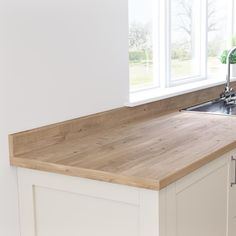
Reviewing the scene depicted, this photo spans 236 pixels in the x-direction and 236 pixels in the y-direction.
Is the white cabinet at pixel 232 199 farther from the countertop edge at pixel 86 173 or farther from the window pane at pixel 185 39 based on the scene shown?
the window pane at pixel 185 39

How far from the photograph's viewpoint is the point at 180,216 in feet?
5.89

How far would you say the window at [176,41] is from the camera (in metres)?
3.04

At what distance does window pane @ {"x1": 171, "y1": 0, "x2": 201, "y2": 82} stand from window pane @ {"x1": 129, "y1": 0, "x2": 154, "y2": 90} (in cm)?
25

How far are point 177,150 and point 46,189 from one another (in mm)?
543

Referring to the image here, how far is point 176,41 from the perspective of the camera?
11.2ft

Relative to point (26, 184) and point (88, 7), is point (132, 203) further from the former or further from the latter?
point (88, 7)

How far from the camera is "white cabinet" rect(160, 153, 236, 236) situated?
1.71 meters

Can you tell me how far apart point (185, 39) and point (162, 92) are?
27.8 inches

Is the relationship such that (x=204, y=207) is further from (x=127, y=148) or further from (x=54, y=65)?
(x=54, y=65)

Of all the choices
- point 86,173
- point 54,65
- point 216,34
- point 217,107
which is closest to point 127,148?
point 86,173

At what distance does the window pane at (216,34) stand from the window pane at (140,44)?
2.67 feet

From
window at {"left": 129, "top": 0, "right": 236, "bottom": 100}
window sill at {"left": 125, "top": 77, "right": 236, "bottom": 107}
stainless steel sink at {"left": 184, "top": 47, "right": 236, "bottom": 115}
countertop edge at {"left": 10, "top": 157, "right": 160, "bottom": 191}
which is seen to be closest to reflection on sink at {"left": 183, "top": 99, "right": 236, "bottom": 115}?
stainless steel sink at {"left": 184, "top": 47, "right": 236, "bottom": 115}

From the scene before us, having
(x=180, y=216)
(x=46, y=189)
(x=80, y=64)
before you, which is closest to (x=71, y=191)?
(x=46, y=189)

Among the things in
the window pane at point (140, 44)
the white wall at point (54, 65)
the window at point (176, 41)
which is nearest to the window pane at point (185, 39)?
the window at point (176, 41)
